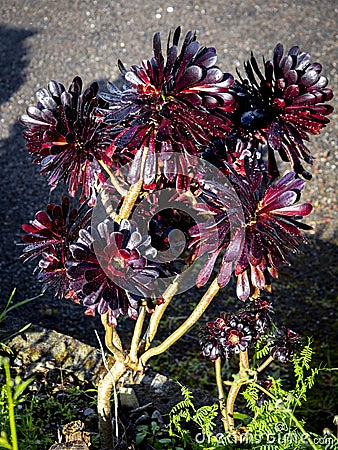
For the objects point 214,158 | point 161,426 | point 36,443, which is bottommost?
point 36,443

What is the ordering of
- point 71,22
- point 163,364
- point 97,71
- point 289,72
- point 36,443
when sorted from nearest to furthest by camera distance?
point 289,72
point 36,443
point 163,364
point 97,71
point 71,22

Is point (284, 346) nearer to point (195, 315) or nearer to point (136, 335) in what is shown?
point (195, 315)

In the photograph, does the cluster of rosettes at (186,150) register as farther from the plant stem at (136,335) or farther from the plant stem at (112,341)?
the plant stem at (136,335)

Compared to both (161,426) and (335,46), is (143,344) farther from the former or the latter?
(335,46)

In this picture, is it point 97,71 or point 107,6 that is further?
point 107,6

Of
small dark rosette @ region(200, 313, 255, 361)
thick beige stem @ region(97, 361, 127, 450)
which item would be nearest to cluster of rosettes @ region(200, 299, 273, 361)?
small dark rosette @ region(200, 313, 255, 361)

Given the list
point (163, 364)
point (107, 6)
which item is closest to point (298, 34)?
point (107, 6)

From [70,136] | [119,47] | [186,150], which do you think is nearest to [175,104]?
[186,150]
